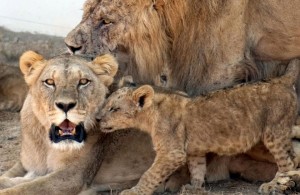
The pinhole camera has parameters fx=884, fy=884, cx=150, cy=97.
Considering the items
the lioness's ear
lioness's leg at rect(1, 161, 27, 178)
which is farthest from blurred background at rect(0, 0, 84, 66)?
the lioness's ear

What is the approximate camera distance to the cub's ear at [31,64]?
4953 mm

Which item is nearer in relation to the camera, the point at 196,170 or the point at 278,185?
the point at 278,185

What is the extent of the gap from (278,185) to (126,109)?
94 cm

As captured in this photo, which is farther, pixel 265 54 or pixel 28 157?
pixel 265 54

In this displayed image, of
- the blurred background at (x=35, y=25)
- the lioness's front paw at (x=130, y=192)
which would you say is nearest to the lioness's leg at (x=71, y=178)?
the lioness's front paw at (x=130, y=192)

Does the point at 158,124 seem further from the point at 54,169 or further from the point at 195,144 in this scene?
the point at 54,169

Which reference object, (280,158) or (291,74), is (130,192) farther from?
(291,74)

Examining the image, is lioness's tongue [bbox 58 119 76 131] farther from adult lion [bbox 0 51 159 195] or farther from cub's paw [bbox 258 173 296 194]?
cub's paw [bbox 258 173 296 194]

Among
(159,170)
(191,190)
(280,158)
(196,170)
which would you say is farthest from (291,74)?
(159,170)

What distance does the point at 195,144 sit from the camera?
16.0 ft

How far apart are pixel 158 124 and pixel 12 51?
4.69 meters

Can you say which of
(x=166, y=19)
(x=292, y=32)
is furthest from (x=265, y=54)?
(x=166, y=19)

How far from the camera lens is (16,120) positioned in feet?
24.5

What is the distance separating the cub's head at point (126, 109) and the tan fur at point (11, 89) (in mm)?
3096
